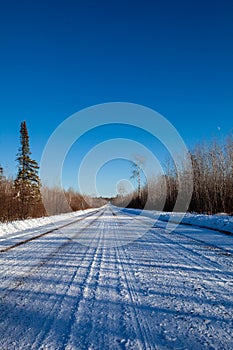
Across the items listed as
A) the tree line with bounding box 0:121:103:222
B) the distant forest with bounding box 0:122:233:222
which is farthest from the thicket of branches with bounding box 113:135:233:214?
the tree line with bounding box 0:121:103:222

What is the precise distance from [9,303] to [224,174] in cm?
2538

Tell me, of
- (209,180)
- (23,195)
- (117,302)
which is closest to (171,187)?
(209,180)

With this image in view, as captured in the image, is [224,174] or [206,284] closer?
[206,284]

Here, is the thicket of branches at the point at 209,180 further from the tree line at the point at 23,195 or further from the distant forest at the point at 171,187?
the tree line at the point at 23,195

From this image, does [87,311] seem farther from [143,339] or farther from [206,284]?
[206,284]

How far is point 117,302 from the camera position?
2977mm

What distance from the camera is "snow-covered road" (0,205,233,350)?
215 centimetres

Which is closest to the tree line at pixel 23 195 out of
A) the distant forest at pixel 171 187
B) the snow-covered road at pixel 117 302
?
the distant forest at pixel 171 187

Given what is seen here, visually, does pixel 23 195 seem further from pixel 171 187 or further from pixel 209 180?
pixel 171 187

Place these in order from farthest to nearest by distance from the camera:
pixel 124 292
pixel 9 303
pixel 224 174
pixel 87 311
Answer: pixel 224 174 → pixel 124 292 → pixel 9 303 → pixel 87 311

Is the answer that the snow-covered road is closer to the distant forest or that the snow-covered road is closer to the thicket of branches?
the distant forest

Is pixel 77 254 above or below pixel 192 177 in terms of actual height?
below

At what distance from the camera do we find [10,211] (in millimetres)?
16828

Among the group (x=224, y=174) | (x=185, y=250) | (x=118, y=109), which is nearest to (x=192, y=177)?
(x=224, y=174)
